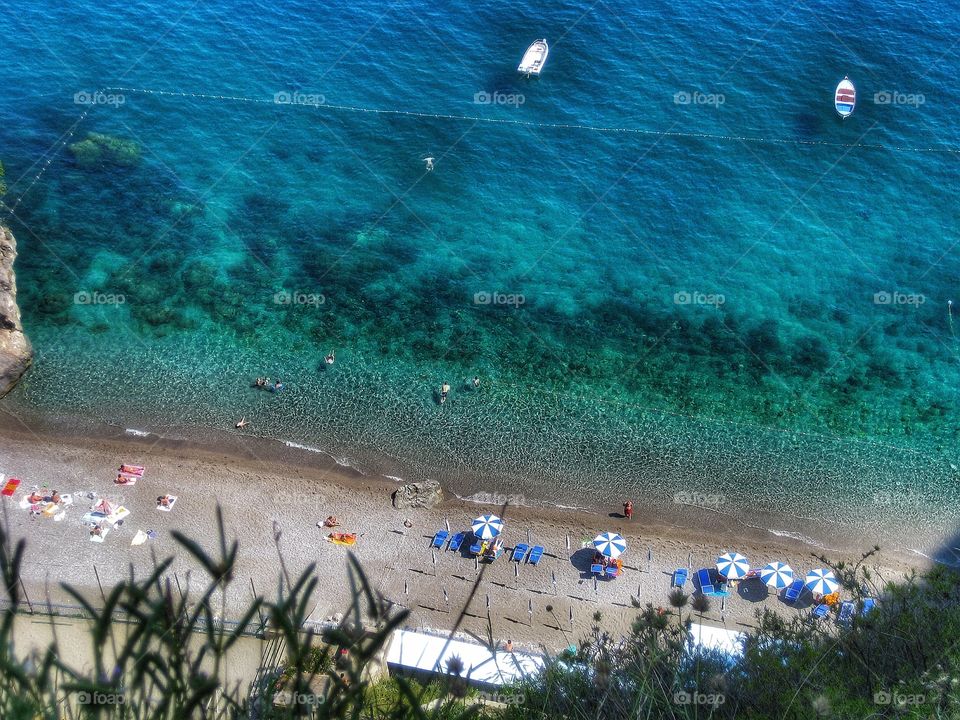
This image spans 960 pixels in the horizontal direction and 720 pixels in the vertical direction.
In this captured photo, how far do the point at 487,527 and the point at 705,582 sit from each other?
25.0 ft

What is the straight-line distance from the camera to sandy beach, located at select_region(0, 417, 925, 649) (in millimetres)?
28094

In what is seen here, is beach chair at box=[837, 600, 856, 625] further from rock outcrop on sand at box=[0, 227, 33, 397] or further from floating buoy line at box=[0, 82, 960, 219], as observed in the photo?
rock outcrop on sand at box=[0, 227, 33, 397]

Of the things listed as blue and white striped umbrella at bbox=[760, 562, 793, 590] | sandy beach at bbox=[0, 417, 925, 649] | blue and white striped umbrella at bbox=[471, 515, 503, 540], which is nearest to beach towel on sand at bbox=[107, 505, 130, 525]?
sandy beach at bbox=[0, 417, 925, 649]

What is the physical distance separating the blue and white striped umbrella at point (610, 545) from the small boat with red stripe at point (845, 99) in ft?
111

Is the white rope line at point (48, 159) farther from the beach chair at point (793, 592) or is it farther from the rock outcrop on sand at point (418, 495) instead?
the beach chair at point (793, 592)

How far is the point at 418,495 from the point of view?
104 ft

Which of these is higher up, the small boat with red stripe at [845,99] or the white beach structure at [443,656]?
the small boat with red stripe at [845,99]

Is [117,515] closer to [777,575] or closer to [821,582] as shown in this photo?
[777,575]

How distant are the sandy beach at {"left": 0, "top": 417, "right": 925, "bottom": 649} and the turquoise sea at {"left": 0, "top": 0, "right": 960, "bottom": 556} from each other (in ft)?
4.86

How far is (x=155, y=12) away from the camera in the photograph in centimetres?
5891

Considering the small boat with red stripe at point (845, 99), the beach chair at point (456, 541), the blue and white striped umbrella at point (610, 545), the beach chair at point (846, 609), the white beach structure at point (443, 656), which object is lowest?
the white beach structure at point (443, 656)

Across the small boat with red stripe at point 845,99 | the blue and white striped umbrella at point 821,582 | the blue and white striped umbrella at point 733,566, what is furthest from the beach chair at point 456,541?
the small boat with red stripe at point 845,99

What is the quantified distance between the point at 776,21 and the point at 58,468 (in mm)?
51341

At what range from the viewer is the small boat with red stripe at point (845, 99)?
50469mm
